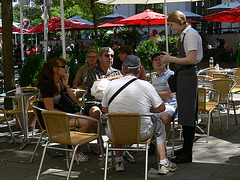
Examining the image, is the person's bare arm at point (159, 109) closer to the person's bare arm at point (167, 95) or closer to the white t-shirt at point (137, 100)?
the white t-shirt at point (137, 100)

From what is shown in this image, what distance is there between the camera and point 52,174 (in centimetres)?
556

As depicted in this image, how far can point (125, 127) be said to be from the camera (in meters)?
4.83

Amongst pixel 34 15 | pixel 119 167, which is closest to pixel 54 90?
pixel 119 167

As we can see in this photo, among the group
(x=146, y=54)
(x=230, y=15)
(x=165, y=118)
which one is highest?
(x=230, y=15)

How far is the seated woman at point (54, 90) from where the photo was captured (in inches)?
232

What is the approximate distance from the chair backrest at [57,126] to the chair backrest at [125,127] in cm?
51

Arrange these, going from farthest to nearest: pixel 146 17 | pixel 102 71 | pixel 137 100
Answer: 1. pixel 146 17
2. pixel 102 71
3. pixel 137 100

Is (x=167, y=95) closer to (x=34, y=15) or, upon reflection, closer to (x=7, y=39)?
(x=7, y=39)

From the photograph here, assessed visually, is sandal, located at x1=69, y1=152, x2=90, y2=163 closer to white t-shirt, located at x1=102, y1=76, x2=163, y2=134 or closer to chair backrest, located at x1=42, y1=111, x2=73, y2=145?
chair backrest, located at x1=42, y1=111, x2=73, y2=145

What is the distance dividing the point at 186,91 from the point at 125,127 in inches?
51.8

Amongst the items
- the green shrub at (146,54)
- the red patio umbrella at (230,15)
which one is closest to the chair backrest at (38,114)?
the green shrub at (146,54)

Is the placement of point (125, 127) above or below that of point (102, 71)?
below

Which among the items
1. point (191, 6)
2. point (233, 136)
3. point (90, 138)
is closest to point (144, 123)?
point (90, 138)

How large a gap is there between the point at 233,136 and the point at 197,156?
151 centimetres
